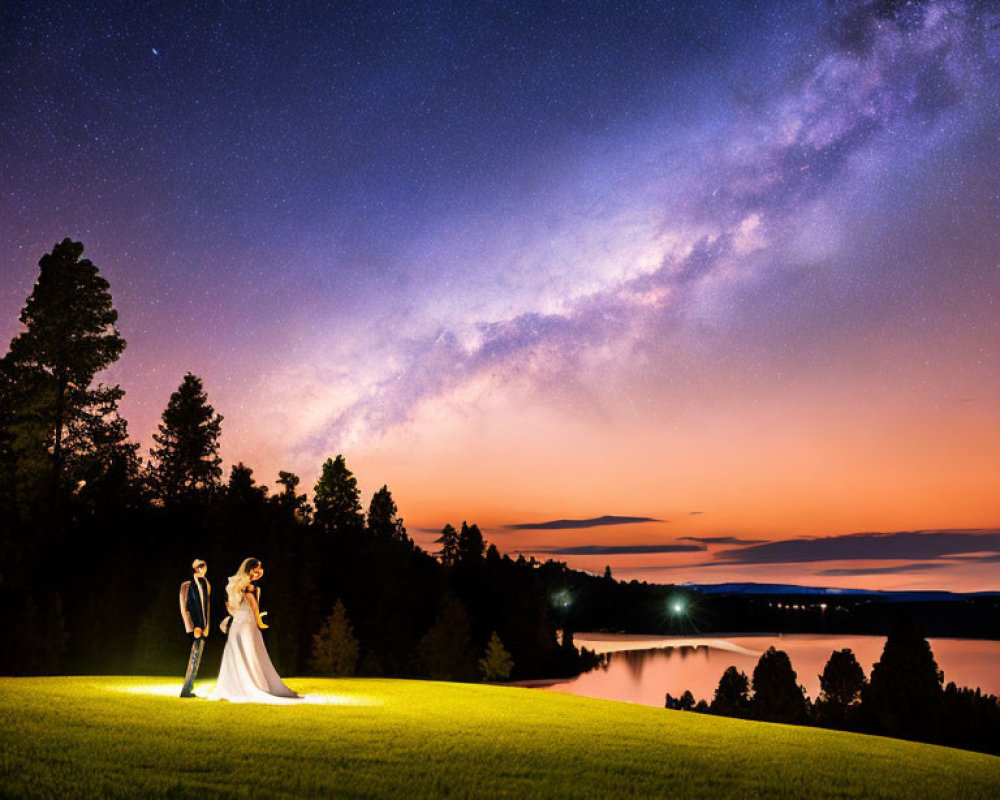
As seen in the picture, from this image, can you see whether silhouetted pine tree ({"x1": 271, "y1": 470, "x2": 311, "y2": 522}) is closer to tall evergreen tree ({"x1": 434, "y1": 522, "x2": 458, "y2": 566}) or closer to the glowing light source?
tall evergreen tree ({"x1": 434, "y1": 522, "x2": 458, "y2": 566})

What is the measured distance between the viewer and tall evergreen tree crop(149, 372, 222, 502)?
84.0 meters

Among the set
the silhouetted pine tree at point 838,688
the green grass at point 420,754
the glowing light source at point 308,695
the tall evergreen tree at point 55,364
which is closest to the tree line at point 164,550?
the tall evergreen tree at point 55,364

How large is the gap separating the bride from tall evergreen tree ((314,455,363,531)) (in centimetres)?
8863

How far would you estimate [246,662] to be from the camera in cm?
1920

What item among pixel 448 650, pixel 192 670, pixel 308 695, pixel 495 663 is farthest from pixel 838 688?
pixel 192 670

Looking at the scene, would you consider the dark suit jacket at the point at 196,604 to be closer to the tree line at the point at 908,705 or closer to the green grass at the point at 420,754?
→ the green grass at the point at 420,754

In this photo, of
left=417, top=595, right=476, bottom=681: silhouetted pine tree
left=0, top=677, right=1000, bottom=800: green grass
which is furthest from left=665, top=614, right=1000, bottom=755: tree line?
left=417, top=595, right=476, bottom=681: silhouetted pine tree

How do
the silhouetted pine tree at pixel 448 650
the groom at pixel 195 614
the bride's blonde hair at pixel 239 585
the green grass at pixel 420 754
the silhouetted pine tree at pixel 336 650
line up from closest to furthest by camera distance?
the green grass at pixel 420 754 → the groom at pixel 195 614 → the bride's blonde hair at pixel 239 585 → the silhouetted pine tree at pixel 336 650 → the silhouetted pine tree at pixel 448 650

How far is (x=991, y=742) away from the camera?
4397cm

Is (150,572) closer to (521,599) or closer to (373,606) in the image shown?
(373,606)

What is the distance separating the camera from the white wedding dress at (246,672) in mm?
18953

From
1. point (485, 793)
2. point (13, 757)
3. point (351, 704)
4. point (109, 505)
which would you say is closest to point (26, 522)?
point (109, 505)

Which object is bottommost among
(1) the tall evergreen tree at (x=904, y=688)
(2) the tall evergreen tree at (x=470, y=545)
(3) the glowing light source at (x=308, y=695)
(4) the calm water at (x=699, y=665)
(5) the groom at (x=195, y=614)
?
(4) the calm water at (x=699, y=665)

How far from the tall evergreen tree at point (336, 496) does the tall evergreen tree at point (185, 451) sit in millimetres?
23683
